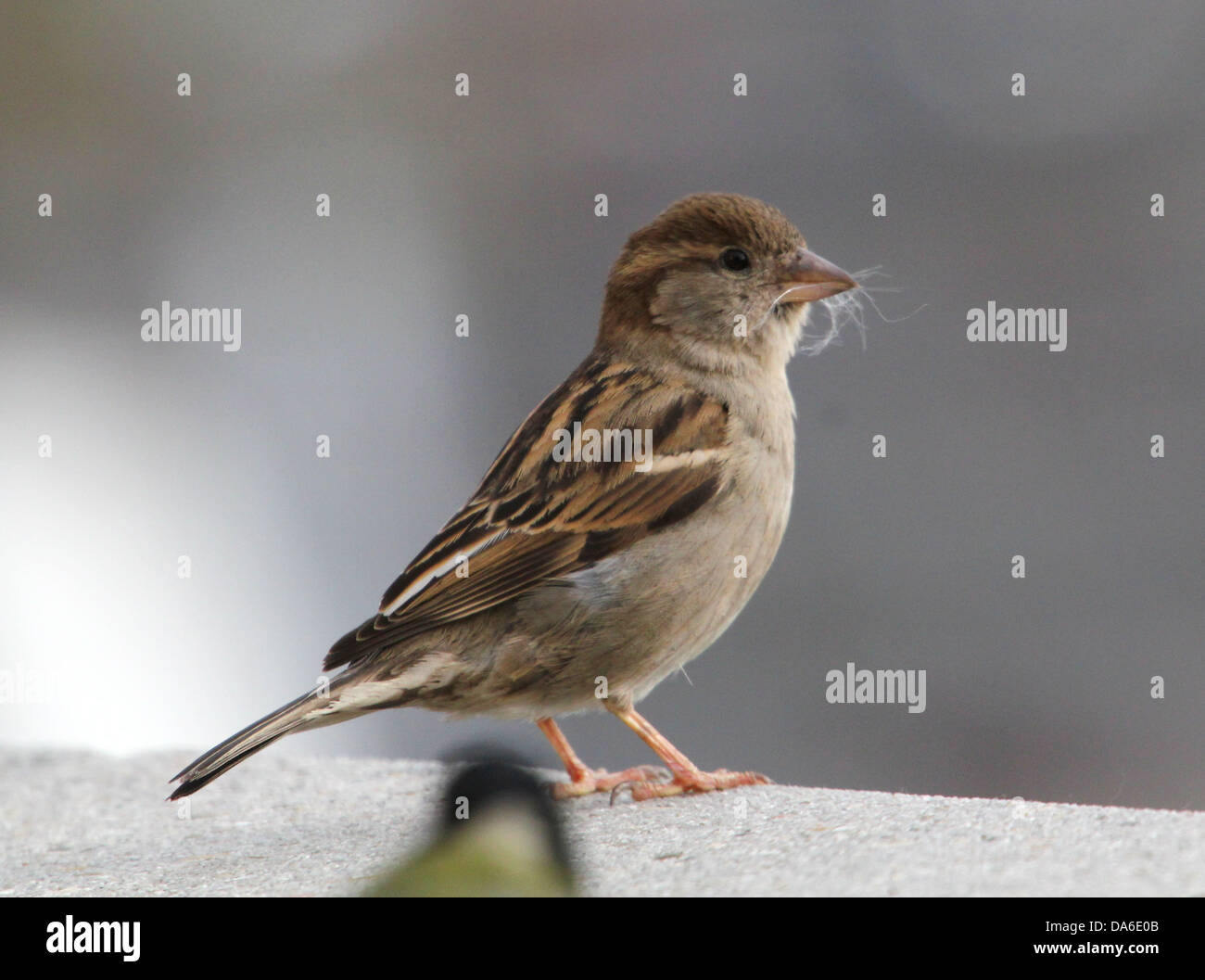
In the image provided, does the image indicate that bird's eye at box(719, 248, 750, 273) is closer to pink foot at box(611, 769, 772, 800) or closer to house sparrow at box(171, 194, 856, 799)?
house sparrow at box(171, 194, 856, 799)

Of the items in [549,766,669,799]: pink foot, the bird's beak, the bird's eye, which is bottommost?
[549,766,669,799]: pink foot

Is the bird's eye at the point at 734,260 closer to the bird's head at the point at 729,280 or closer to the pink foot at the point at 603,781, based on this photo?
the bird's head at the point at 729,280

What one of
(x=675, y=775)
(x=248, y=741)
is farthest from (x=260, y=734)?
(x=675, y=775)

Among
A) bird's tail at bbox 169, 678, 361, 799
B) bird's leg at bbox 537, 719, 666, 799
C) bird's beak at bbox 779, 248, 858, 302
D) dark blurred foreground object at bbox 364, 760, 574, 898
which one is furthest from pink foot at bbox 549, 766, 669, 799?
bird's beak at bbox 779, 248, 858, 302

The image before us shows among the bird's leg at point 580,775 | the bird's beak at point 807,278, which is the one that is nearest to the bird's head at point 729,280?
the bird's beak at point 807,278

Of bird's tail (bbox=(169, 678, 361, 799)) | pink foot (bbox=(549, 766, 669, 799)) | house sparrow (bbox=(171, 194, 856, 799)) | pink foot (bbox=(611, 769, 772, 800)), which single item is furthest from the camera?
pink foot (bbox=(549, 766, 669, 799))

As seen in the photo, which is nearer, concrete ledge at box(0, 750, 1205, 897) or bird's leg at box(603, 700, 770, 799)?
concrete ledge at box(0, 750, 1205, 897)
